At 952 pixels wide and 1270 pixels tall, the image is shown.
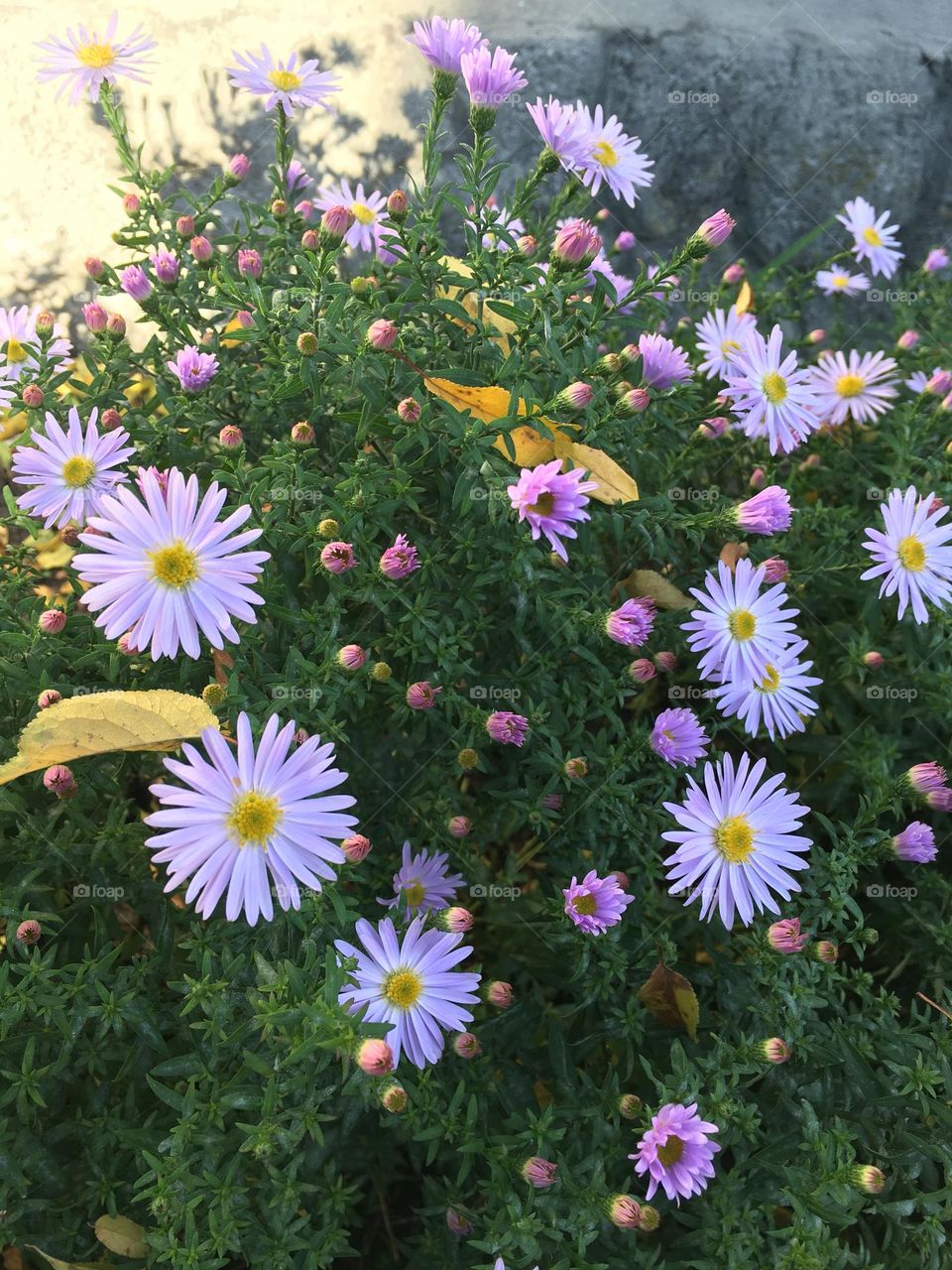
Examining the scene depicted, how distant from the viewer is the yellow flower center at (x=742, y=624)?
2.31 meters

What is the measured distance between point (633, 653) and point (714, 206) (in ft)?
7.79

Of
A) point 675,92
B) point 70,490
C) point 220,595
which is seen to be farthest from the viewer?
point 675,92

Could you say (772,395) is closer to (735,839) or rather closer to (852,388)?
(852,388)

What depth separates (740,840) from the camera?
Answer: 2.18m

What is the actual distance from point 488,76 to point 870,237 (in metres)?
2.14

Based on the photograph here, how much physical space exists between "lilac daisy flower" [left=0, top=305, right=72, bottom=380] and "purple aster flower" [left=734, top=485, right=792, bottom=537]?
1.73 m

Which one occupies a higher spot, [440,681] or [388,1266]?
[440,681]

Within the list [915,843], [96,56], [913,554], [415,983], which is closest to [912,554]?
[913,554]

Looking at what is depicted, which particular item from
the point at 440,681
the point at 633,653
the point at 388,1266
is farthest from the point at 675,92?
the point at 388,1266

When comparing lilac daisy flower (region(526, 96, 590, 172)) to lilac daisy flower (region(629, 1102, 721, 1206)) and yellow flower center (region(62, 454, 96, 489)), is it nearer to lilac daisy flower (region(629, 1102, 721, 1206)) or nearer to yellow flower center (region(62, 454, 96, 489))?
yellow flower center (region(62, 454, 96, 489))

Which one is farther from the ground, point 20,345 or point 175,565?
point 20,345

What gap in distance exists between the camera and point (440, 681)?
2.20m

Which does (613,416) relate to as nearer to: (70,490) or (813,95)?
(70,490)

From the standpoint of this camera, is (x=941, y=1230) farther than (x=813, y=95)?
No
